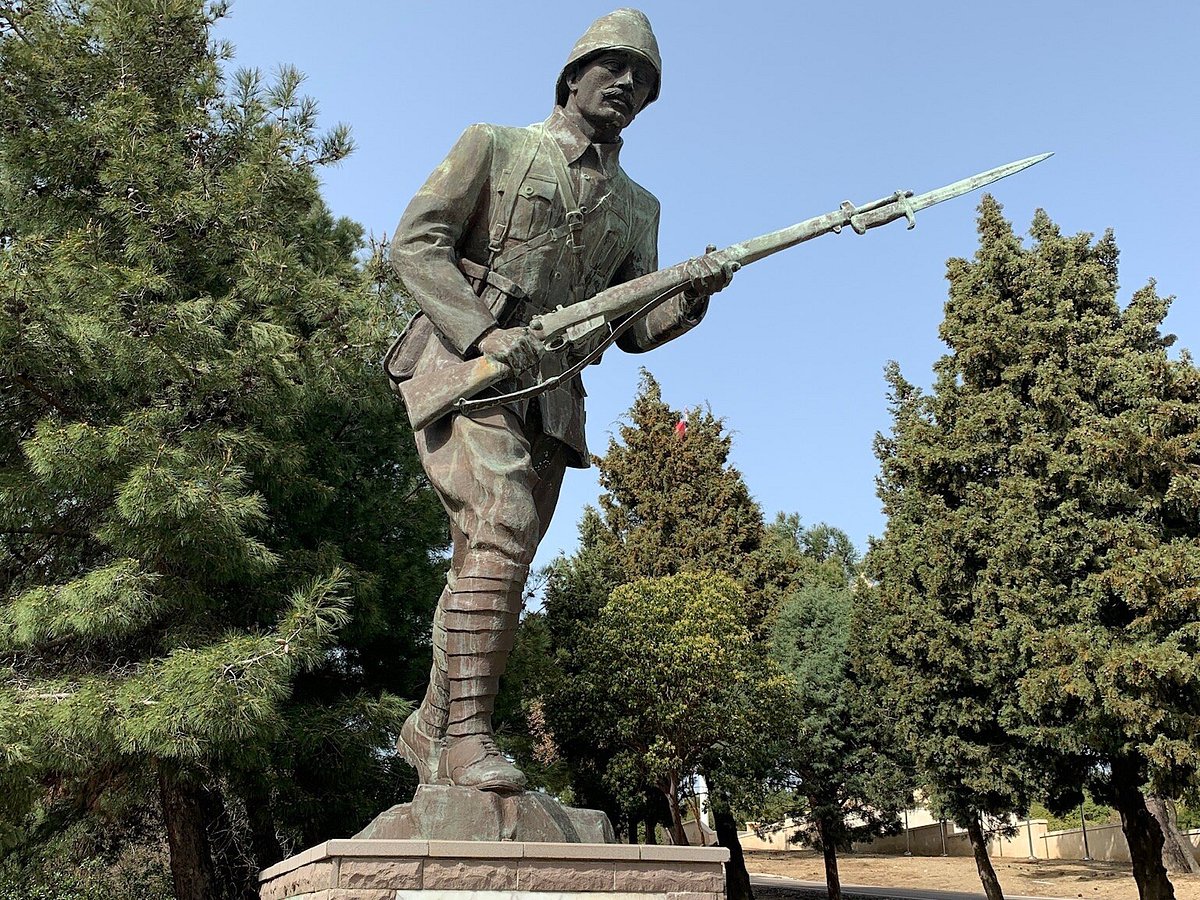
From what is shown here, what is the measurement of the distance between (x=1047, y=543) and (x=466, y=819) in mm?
14065

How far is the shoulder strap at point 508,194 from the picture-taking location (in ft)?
14.0

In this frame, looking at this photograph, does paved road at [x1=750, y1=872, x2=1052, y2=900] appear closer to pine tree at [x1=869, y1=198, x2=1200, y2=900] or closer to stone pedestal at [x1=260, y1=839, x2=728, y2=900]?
pine tree at [x1=869, y1=198, x2=1200, y2=900]

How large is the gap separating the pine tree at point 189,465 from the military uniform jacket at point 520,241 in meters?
4.31

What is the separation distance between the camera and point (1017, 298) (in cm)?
1794

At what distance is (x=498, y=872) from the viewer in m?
3.40

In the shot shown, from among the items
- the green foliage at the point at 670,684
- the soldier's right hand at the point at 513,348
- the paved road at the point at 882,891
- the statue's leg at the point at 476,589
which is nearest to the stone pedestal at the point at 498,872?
the statue's leg at the point at 476,589

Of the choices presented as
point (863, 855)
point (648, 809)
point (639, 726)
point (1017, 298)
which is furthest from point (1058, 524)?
point (863, 855)

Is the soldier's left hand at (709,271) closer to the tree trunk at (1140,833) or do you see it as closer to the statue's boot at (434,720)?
the statue's boot at (434,720)

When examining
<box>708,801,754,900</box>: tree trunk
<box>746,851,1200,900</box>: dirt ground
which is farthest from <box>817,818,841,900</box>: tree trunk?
<box>746,851,1200,900</box>: dirt ground

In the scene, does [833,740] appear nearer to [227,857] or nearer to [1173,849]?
[1173,849]

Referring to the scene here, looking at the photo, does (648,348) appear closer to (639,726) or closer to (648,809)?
(639,726)

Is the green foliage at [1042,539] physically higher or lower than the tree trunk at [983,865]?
higher

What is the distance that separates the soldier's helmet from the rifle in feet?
2.68

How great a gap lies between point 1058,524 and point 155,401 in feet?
39.8
